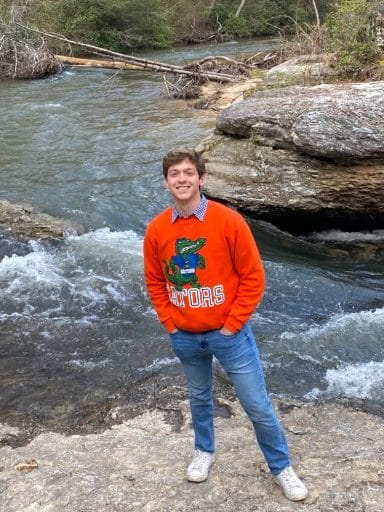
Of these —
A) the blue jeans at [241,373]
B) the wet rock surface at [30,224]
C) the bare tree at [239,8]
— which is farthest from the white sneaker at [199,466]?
the bare tree at [239,8]

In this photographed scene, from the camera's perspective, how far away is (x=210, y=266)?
2.74 m

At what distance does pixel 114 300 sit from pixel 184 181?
3345 millimetres

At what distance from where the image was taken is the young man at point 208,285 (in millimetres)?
2709

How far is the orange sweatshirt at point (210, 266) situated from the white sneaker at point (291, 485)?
0.85m

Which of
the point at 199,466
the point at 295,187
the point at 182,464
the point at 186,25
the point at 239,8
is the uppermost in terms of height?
the point at 239,8

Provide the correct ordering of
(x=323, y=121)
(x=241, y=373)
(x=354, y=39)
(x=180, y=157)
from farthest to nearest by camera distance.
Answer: (x=354, y=39) → (x=323, y=121) → (x=241, y=373) → (x=180, y=157)

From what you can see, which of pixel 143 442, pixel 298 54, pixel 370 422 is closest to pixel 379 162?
pixel 370 422

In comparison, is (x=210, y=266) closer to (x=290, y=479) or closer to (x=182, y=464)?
(x=290, y=479)

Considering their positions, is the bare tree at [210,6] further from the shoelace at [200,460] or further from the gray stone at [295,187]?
the shoelace at [200,460]

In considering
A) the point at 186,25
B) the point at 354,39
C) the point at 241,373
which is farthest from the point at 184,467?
the point at 186,25

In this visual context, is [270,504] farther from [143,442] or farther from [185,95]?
[185,95]

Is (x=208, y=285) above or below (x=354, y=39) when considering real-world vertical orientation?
below

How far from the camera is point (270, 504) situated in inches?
115

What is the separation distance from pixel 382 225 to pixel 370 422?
11.7 ft
